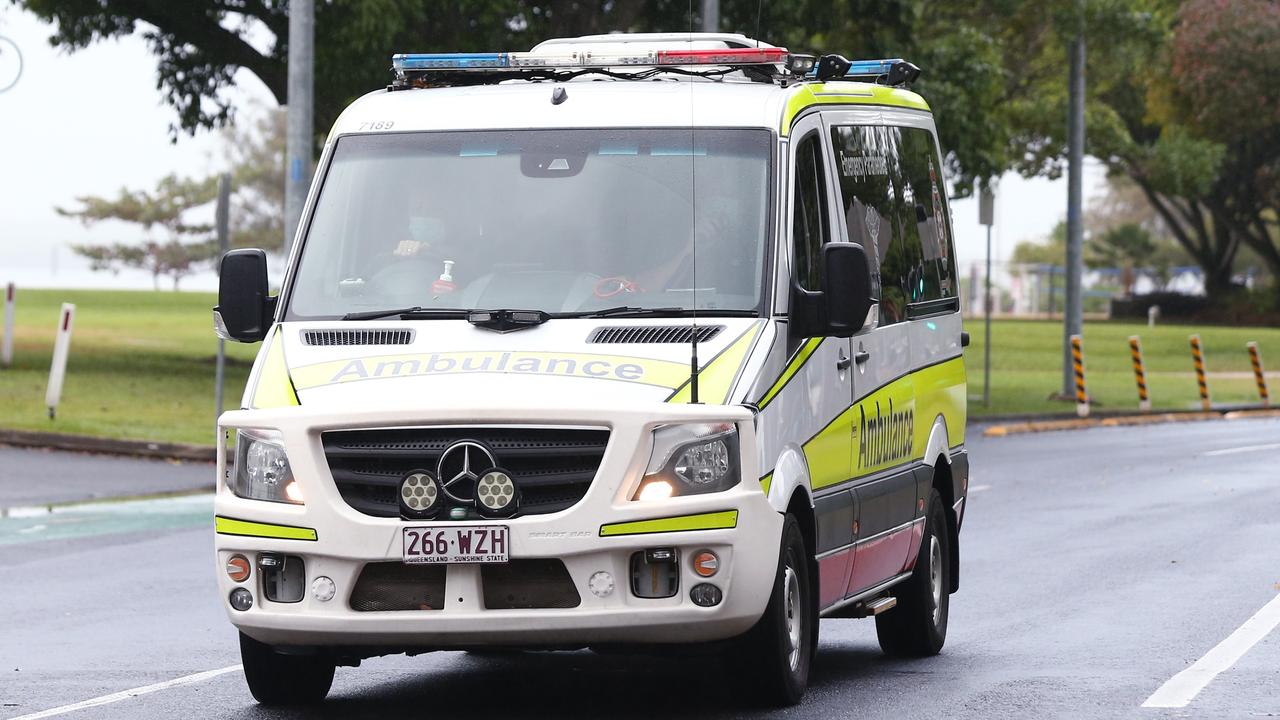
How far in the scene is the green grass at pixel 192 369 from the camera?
84.4 ft

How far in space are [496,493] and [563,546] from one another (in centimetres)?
29

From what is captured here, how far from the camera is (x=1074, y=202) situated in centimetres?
3447

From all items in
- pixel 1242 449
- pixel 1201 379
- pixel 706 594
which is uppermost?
pixel 706 594

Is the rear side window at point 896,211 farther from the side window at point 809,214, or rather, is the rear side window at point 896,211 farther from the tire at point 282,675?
the tire at point 282,675

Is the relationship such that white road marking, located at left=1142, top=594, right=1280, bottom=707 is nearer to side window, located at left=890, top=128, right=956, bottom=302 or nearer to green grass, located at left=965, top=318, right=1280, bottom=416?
side window, located at left=890, top=128, right=956, bottom=302

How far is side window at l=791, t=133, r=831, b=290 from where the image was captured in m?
8.80

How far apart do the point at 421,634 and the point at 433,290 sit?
4.88 feet

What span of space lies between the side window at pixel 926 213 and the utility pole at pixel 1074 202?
871 inches

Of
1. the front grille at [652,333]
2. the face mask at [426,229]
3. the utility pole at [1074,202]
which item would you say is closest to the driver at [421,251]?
the face mask at [426,229]

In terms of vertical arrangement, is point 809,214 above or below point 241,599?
above

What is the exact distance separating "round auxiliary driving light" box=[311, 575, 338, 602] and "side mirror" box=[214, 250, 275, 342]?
4.01ft

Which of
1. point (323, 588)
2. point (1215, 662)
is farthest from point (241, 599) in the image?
point (1215, 662)

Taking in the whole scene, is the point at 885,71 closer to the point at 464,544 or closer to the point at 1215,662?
the point at 1215,662

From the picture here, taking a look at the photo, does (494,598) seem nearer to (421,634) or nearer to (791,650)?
(421,634)
